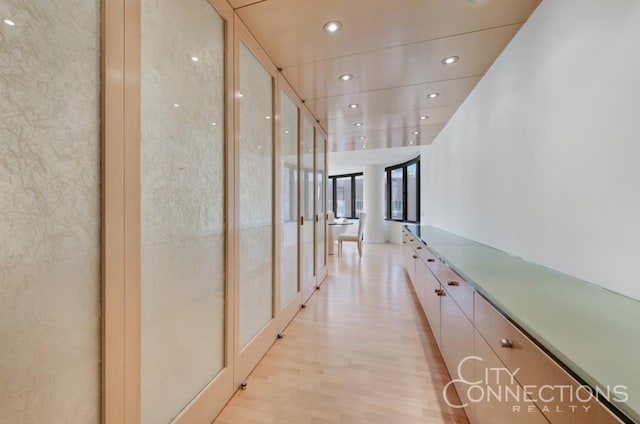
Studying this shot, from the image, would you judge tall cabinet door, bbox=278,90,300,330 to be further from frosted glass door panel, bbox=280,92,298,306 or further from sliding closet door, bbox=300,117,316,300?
sliding closet door, bbox=300,117,316,300

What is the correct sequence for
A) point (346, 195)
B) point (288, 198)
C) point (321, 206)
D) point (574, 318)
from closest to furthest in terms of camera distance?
point (574, 318), point (288, 198), point (321, 206), point (346, 195)

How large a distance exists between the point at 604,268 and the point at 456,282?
2.24ft

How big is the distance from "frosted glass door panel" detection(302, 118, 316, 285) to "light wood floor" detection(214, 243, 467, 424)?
51 cm

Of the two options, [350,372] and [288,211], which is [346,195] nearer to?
[288,211]

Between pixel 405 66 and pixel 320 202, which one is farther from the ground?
pixel 405 66

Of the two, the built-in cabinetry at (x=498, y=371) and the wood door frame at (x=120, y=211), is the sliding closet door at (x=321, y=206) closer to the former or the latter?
the built-in cabinetry at (x=498, y=371)

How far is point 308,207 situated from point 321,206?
89cm

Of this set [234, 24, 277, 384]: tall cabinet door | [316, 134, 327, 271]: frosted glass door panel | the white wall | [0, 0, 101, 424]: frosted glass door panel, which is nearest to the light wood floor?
[234, 24, 277, 384]: tall cabinet door

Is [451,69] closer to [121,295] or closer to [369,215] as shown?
[121,295]

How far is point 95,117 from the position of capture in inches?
35.6

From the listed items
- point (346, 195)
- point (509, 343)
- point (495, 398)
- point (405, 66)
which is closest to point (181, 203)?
point (509, 343)

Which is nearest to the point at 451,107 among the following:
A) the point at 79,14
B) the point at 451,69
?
the point at 451,69

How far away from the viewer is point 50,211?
79 cm

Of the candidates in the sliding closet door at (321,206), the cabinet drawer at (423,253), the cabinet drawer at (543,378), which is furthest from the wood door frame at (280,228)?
the cabinet drawer at (543,378)
